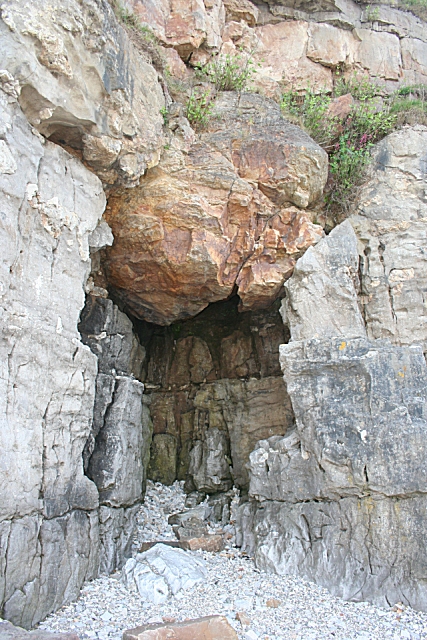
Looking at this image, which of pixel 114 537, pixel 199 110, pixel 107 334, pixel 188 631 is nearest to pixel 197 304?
pixel 107 334

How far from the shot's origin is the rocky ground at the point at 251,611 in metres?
4.60

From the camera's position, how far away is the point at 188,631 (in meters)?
3.87

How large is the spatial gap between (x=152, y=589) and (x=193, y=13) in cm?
874

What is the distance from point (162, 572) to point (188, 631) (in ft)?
6.58

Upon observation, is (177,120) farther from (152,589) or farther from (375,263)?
(152,589)

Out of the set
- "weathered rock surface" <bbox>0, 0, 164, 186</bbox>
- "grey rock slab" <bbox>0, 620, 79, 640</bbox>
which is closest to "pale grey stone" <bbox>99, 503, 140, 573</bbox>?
"grey rock slab" <bbox>0, 620, 79, 640</bbox>

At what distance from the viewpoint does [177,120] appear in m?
7.17

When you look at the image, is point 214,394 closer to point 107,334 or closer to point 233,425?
point 233,425

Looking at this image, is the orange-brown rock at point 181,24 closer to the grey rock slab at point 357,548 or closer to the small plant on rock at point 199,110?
the small plant on rock at point 199,110

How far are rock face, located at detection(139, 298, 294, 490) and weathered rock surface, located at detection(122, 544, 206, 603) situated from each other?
93.9 inches

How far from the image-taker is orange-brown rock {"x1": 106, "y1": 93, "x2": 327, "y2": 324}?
713 cm

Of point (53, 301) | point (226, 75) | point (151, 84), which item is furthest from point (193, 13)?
point (53, 301)

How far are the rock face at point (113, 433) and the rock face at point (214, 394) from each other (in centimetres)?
202

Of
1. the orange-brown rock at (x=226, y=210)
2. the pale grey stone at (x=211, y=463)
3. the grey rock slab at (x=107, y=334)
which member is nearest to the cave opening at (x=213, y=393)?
the pale grey stone at (x=211, y=463)
